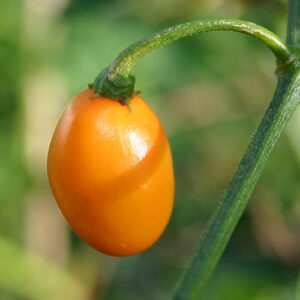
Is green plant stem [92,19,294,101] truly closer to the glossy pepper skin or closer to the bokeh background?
the glossy pepper skin

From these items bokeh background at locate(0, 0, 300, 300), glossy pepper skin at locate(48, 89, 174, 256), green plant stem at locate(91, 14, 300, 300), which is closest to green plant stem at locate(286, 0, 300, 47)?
green plant stem at locate(91, 14, 300, 300)

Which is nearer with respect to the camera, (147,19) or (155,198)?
(155,198)

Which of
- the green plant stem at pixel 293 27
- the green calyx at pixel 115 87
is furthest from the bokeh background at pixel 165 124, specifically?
the green calyx at pixel 115 87

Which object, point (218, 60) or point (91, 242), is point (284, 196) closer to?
point (218, 60)

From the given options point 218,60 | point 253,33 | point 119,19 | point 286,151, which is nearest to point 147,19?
point 119,19

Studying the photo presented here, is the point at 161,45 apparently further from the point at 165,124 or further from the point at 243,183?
the point at 165,124

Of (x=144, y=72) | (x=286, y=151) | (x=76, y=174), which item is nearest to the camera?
(x=76, y=174)
